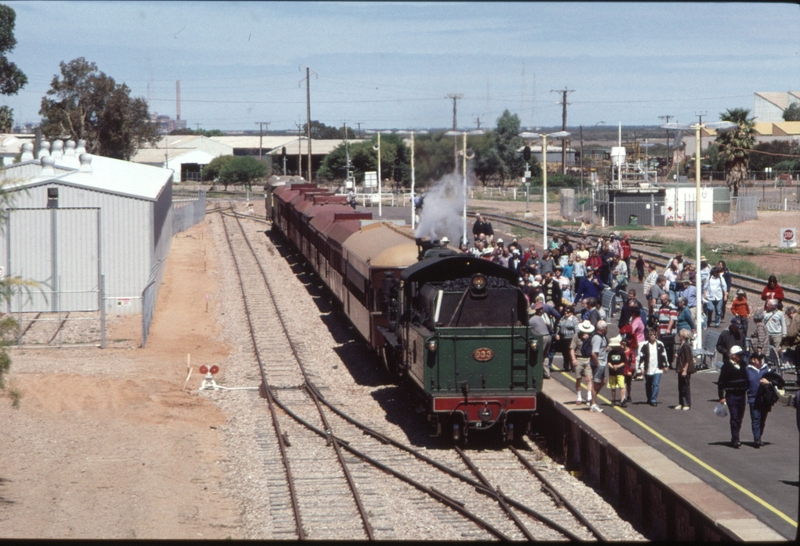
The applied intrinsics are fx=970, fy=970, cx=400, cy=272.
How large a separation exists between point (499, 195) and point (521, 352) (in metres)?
70.1

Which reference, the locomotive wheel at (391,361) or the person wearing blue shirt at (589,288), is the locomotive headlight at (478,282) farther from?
the person wearing blue shirt at (589,288)

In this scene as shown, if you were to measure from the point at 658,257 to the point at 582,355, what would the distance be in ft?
73.1

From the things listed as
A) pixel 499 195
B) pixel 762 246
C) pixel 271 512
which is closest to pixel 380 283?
pixel 271 512

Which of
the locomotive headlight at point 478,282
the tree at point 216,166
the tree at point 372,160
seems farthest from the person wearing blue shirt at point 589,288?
the tree at point 216,166

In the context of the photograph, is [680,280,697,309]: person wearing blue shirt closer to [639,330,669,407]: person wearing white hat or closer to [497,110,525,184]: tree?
[639,330,669,407]: person wearing white hat

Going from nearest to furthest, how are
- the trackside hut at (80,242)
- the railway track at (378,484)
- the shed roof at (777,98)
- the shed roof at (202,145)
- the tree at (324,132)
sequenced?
the railway track at (378,484), the trackside hut at (80,242), the shed roof at (777,98), the shed roof at (202,145), the tree at (324,132)

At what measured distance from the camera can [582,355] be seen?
18.2m

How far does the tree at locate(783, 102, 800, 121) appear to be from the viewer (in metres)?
126

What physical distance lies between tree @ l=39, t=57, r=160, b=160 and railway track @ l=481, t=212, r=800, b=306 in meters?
40.0

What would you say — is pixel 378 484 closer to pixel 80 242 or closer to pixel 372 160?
pixel 80 242

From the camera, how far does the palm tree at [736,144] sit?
217 ft

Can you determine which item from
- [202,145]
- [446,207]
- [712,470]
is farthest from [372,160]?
[712,470]

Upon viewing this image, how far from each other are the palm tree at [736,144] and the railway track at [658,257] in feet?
59.2

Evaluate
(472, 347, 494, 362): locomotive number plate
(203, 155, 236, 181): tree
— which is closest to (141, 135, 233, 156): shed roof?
(203, 155, 236, 181): tree
